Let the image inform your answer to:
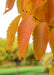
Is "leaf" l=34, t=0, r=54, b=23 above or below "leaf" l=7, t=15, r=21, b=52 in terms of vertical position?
above

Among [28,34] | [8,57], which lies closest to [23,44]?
[28,34]

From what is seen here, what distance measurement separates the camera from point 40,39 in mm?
170

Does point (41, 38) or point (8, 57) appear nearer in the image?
point (41, 38)

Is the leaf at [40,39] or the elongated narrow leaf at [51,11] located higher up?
the elongated narrow leaf at [51,11]

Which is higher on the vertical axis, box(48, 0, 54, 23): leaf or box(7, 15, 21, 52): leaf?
box(48, 0, 54, 23): leaf

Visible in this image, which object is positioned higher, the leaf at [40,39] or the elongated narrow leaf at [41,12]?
the elongated narrow leaf at [41,12]

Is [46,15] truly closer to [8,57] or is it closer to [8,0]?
[8,0]

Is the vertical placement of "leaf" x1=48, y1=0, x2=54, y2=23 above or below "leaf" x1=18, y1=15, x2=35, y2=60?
above

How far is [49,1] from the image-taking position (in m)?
0.17

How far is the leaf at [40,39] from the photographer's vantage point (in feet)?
0.55

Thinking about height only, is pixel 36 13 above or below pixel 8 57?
above

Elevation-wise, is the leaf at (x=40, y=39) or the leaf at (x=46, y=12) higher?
the leaf at (x=46, y=12)

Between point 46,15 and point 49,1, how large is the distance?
0.02 m

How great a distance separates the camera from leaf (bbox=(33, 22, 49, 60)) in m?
0.17
